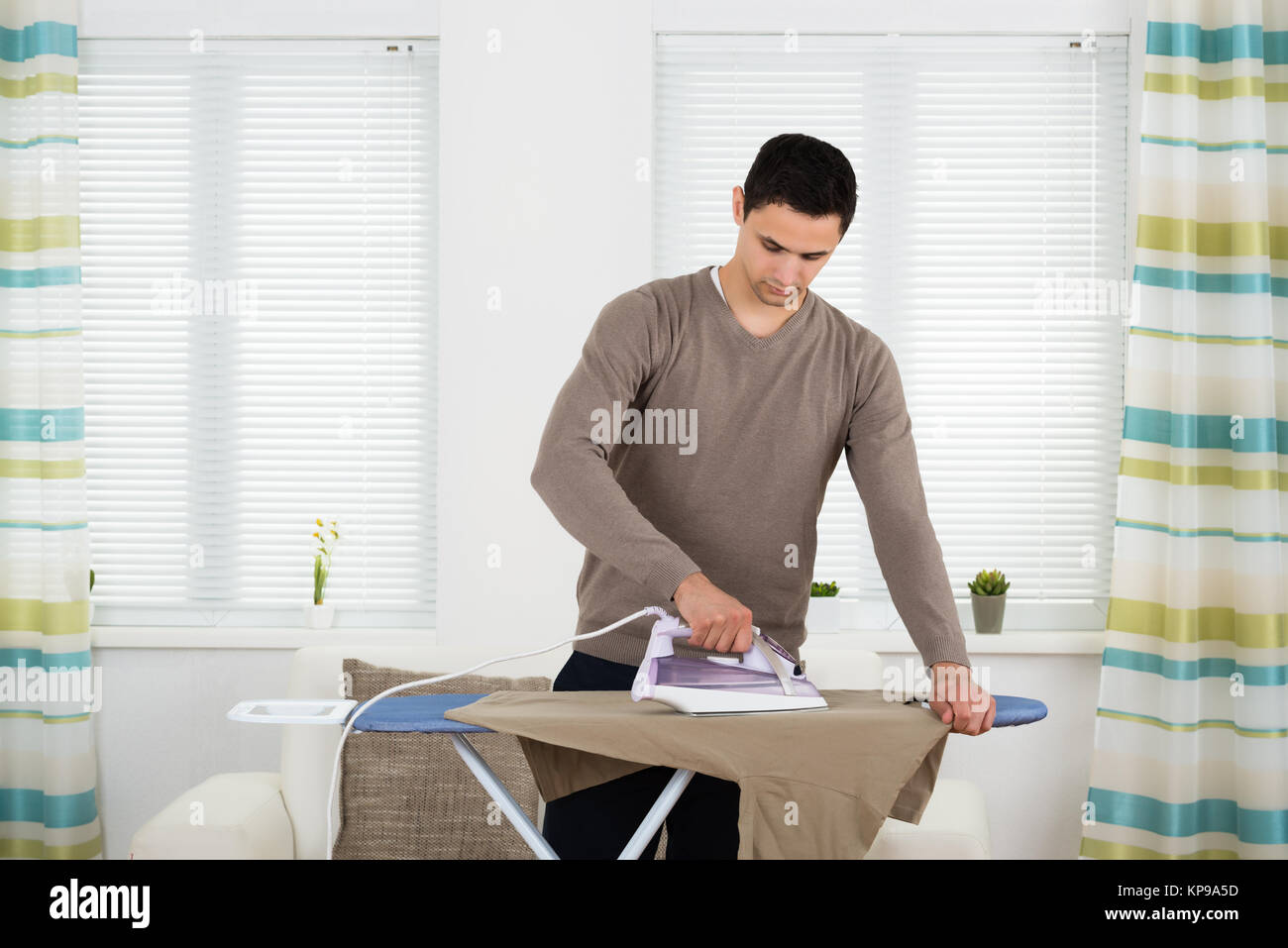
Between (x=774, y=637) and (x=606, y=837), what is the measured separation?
0.35 m

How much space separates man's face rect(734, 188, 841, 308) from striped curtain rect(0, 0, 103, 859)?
199cm

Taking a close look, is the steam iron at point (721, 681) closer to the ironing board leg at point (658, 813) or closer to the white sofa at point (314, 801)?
the ironing board leg at point (658, 813)

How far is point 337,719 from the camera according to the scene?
1178 mm

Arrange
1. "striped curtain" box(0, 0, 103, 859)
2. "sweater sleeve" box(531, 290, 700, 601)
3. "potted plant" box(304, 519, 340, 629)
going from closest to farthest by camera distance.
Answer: "sweater sleeve" box(531, 290, 700, 601) < "striped curtain" box(0, 0, 103, 859) < "potted plant" box(304, 519, 340, 629)

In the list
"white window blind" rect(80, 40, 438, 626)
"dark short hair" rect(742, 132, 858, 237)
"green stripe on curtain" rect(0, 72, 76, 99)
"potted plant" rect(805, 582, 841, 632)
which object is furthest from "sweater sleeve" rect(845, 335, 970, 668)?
"green stripe on curtain" rect(0, 72, 76, 99)

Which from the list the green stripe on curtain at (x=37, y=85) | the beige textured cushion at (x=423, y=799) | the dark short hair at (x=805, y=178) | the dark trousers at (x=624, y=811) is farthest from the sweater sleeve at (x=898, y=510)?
the green stripe on curtain at (x=37, y=85)

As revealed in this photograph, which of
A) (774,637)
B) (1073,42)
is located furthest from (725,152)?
(774,637)

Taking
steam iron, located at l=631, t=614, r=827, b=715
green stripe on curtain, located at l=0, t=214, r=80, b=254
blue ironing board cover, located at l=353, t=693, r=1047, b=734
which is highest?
green stripe on curtain, located at l=0, t=214, r=80, b=254

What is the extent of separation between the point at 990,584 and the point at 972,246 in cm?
91

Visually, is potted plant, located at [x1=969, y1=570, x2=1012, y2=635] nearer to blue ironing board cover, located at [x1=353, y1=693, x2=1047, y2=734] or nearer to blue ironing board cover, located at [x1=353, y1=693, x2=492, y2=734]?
blue ironing board cover, located at [x1=353, y1=693, x2=1047, y2=734]

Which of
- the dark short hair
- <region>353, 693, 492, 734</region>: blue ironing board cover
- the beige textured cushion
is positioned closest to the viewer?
<region>353, 693, 492, 734</region>: blue ironing board cover

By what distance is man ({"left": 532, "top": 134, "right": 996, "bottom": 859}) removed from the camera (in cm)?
133

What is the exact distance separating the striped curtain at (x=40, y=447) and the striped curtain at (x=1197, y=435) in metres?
2.54
